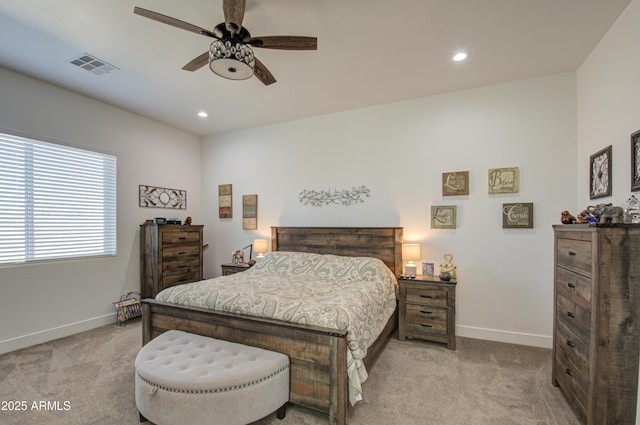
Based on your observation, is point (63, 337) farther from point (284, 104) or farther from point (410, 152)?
point (410, 152)

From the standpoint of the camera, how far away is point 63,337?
Result: 11.1 ft

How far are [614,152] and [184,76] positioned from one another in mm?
4200

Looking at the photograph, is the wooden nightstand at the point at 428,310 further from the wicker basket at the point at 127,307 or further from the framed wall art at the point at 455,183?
the wicker basket at the point at 127,307

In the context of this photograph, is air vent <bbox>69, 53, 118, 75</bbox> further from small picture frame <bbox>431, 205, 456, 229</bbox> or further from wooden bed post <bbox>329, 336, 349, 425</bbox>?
small picture frame <bbox>431, 205, 456, 229</bbox>

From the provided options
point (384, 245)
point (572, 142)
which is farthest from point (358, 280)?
point (572, 142)

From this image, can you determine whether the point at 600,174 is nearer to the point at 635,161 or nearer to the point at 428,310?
the point at 635,161

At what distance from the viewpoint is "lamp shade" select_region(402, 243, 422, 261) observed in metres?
3.45

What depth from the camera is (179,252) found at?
14.2 ft

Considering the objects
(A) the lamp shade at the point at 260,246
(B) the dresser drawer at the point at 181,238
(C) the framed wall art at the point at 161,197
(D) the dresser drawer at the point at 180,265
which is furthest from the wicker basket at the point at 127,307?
(A) the lamp shade at the point at 260,246

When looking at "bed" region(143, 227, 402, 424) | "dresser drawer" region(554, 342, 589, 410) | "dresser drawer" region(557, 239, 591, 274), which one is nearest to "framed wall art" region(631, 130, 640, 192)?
"dresser drawer" region(557, 239, 591, 274)

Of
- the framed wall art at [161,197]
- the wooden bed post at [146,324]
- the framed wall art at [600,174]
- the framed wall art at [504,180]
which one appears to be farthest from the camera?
the framed wall art at [161,197]

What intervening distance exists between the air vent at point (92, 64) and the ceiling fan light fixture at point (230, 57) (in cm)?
171

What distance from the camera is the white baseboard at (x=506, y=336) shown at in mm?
3109

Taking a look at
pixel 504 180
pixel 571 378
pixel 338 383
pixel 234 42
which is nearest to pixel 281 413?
pixel 338 383
